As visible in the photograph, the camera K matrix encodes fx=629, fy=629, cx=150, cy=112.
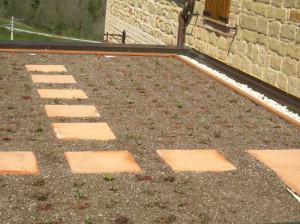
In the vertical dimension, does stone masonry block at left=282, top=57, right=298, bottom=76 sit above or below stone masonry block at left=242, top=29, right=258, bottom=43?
below

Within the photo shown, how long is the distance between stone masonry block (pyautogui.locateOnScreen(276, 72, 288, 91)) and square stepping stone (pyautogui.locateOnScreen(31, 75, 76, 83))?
2606 millimetres

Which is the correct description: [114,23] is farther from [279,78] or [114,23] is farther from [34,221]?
[34,221]

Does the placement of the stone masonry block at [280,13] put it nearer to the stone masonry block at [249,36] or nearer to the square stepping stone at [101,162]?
the stone masonry block at [249,36]

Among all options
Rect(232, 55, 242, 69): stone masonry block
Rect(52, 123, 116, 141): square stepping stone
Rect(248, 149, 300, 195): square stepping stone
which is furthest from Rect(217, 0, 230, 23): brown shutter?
Rect(248, 149, 300, 195): square stepping stone

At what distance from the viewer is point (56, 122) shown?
6.05 m

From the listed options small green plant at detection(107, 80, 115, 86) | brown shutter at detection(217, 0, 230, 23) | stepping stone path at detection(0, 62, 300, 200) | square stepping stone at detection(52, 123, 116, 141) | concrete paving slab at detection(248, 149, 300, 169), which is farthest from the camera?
brown shutter at detection(217, 0, 230, 23)

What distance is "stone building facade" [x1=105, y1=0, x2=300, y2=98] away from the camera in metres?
7.77

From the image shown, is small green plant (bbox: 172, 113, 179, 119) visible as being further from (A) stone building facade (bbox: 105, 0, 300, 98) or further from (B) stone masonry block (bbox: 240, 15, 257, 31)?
(B) stone masonry block (bbox: 240, 15, 257, 31)

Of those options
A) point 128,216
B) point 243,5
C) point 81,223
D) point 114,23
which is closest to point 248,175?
point 128,216

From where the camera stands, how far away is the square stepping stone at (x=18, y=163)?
464cm

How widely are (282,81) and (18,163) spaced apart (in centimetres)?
421

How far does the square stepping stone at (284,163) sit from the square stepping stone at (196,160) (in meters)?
0.35

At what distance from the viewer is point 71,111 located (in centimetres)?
652

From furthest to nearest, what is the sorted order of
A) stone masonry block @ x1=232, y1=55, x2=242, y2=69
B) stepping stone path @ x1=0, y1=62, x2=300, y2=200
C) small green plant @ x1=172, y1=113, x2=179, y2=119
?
stone masonry block @ x1=232, y1=55, x2=242, y2=69, small green plant @ x1=172, y1=113, x2=179, y2=119, stepping stone path @ x1=0, y1=62, x2=300, y2=200
